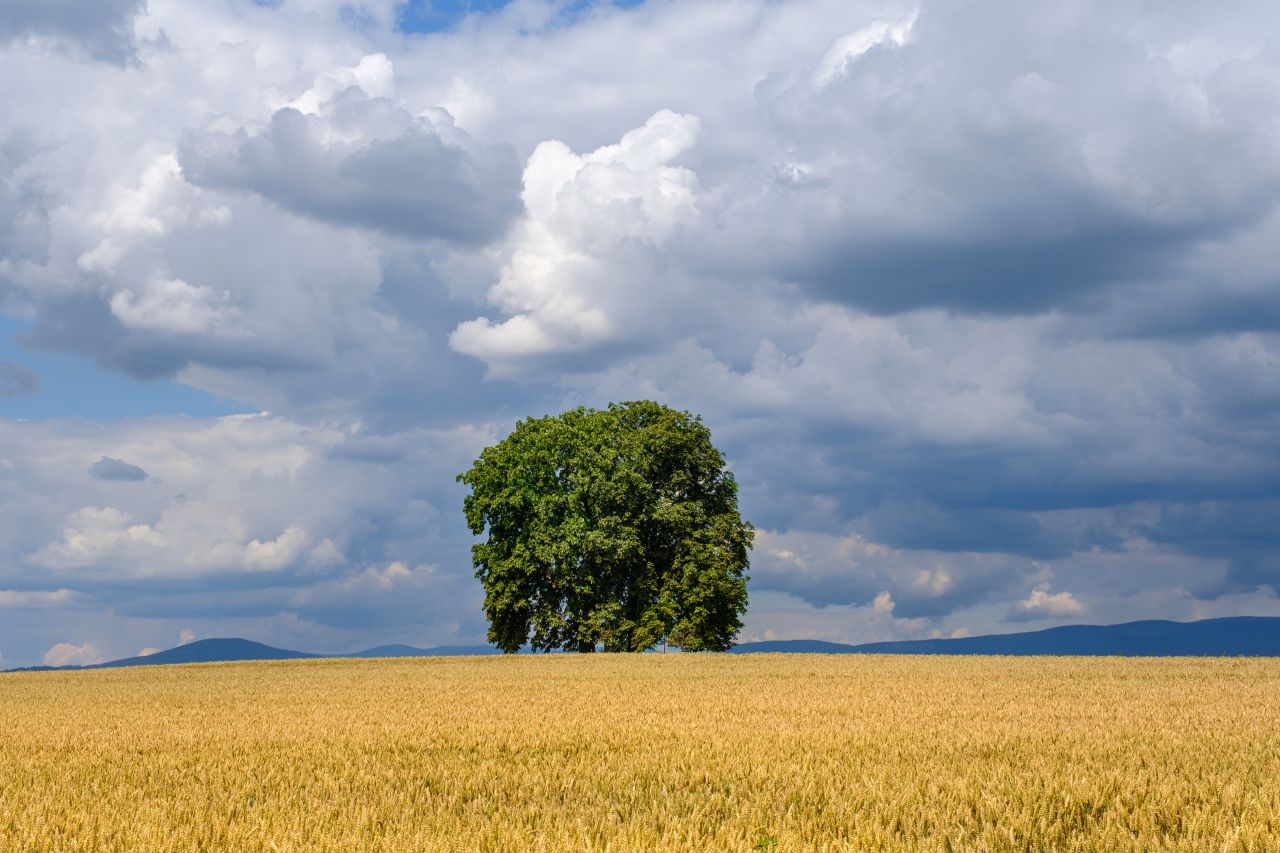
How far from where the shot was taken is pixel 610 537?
51.3m

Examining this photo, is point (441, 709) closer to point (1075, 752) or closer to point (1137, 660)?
point (1075, 752)

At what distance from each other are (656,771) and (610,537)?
133ft

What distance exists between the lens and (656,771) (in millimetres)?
10961

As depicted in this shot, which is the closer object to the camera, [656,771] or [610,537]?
[656,771]

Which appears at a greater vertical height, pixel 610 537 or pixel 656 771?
pixel 610 537

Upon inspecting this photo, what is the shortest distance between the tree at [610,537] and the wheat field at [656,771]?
92.1 ft

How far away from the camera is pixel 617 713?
1791 cm

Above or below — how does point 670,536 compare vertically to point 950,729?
above

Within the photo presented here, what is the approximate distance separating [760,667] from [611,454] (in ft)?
63.1

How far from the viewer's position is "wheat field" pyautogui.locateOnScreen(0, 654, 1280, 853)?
7.88m

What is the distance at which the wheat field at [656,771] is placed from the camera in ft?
25.8

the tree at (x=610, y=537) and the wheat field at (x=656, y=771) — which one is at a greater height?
the tree at (x=610, y=537)

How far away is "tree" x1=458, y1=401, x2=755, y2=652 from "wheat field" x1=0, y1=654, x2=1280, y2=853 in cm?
2807

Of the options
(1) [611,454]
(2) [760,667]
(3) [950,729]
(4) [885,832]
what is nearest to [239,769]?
(4) [885,832]
